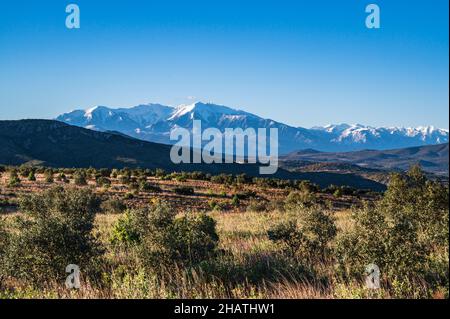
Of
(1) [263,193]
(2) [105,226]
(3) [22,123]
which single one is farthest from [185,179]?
(3) [22,123]

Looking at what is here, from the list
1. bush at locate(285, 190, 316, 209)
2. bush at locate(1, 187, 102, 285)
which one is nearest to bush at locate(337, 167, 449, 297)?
bush at locate(1, 187, 102, 285)

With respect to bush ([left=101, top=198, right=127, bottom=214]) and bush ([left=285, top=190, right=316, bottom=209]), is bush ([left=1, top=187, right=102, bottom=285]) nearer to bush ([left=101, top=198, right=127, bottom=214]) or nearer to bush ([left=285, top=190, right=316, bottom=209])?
bush ([left=285, top=190, right=316, bottom=209])

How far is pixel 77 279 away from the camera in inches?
424

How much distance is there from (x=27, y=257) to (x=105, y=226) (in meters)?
14.5

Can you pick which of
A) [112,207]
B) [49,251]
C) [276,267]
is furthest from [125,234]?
[112,207]

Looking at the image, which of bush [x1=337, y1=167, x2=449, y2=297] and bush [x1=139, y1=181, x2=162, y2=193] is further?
bush [x1=139, y1=181, x2=162, y2=193]

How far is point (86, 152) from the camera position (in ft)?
533

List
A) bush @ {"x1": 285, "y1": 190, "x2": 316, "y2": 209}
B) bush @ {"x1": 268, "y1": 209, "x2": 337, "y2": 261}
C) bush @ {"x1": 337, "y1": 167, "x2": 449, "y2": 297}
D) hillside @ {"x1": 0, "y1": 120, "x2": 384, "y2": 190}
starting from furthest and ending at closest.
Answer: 1. hillside @ {"x1": 0, "y1": 120, "x2": 384, "y2": 190}
2. bush @ {"x1": 285, "y1": 190, "x2": 316, "y2": 209}
3. bush @ {"x1": 268, "y1": 209, "x2": 337, "y2": 261}
4. bush @ {"x1": 337, "y1": 167, "x2": 449, "y2": 297}

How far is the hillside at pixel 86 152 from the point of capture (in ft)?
483

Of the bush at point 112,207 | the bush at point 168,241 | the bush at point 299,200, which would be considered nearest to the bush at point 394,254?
the bush at point 168,241

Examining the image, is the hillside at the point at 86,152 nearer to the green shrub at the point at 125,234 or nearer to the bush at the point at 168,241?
the green shrub at the point at 125,234

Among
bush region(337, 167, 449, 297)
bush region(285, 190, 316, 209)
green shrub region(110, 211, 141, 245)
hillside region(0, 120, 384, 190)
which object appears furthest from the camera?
hillside region(0, 120, 384, 190)

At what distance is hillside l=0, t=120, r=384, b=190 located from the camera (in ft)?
483

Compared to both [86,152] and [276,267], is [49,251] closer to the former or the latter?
[276,267]
